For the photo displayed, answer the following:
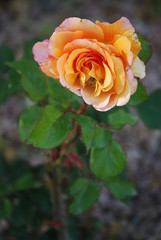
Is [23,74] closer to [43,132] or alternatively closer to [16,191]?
[43,132]

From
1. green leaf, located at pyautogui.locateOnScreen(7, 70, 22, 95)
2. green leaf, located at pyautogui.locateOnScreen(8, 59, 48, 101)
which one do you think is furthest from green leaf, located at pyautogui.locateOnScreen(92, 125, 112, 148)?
green leaf, located at pyautogui.locateOnScreen(7, 70, 22, 95)

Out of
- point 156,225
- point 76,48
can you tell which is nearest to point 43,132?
point 76,48

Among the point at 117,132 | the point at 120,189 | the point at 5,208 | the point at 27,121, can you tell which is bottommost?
the point at 117,132

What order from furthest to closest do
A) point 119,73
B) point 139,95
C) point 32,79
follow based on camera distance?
point 32,79
point 139,95
point 119,73

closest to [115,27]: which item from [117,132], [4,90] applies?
[4,90]

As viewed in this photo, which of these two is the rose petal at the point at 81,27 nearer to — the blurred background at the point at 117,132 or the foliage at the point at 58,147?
the foliage at the point at 58,147

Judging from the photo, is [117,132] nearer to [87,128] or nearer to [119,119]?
[119,119]

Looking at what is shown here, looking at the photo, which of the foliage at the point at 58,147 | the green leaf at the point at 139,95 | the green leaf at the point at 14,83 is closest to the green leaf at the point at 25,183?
the foliage at the point at 58,147
